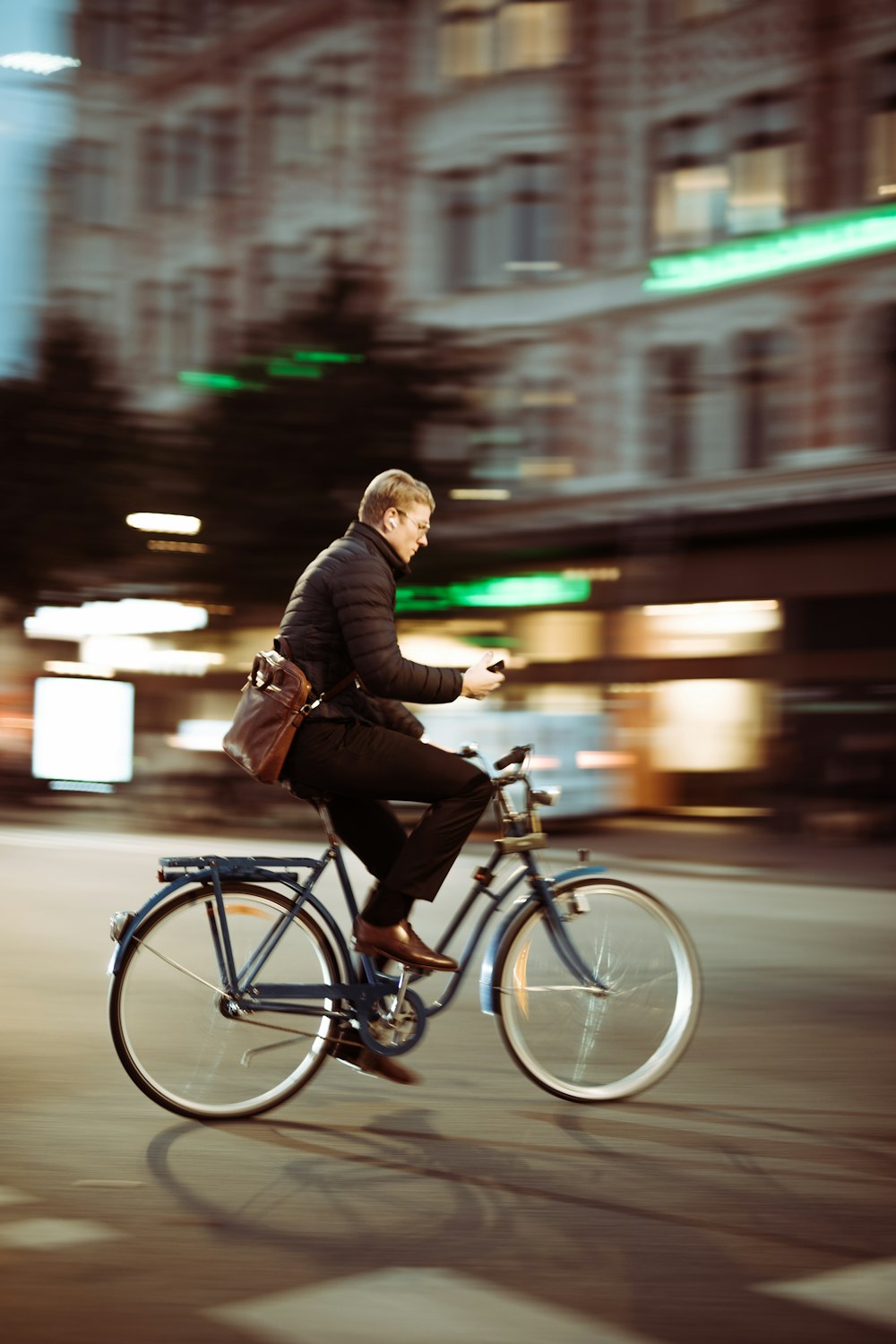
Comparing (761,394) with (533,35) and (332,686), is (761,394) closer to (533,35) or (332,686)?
(533,35)

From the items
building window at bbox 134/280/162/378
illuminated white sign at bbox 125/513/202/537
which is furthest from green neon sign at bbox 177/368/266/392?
building window at bbox 134/280/162/378

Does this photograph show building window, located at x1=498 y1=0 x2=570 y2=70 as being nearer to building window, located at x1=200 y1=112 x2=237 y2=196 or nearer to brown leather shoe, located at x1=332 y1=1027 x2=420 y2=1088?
building window, located at x1=200 y1=112 x2=237 y2=196

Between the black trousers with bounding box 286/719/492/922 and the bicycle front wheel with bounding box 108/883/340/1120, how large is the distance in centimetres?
30

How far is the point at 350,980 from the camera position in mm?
5305

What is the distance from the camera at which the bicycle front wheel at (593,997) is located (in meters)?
5.49

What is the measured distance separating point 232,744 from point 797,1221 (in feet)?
7.07

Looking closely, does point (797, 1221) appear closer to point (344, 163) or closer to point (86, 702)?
point (86, 702)

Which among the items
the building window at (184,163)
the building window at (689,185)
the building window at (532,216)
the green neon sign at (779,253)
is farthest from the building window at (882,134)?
the building window at (184,163)

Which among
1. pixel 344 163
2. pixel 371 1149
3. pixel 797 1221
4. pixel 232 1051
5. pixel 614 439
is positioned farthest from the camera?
pixel 344 163

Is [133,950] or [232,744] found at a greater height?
[232,744]

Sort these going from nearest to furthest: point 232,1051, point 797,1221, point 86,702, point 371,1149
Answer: point 797,1221
point 371,1149
point 232,1051
point 86,702

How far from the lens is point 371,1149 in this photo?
4.95m

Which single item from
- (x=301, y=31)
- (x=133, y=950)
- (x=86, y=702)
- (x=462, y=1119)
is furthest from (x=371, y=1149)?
(x=301, y=31)

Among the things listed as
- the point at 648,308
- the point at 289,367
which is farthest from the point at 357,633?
the point at 648,308
